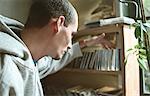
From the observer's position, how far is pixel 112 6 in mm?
2408

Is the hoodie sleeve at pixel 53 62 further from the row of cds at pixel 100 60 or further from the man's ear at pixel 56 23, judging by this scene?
the man's ear at pixel 56 23

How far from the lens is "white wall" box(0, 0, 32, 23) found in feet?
10.0

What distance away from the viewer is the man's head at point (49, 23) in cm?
132

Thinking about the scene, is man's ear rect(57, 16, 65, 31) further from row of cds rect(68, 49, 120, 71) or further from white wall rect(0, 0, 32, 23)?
white wall rect(0, 0, 32, 23)

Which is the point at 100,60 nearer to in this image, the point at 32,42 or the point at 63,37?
the point at 63,37

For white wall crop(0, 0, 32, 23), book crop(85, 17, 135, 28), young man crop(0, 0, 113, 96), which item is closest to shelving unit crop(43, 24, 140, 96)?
book crop(85, 17, 135, 28)

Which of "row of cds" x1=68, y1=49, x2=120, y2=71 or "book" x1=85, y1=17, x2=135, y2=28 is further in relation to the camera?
"row of cds" x1=68, y1=49, x2=120, y2=71

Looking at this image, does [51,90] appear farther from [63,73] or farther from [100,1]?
[100,1]

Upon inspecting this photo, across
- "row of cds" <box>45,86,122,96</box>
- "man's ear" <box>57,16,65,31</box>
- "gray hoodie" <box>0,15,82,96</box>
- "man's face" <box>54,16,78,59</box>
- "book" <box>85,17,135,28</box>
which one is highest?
"book" <box>85,17,135,28</box>

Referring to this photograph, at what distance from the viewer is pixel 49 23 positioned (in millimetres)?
1320

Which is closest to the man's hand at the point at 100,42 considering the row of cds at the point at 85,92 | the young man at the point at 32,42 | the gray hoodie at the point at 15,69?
the row of cds at the point at 85,92

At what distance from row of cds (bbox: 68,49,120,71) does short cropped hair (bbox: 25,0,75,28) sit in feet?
2.71

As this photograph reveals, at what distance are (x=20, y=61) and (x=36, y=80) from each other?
10 cm

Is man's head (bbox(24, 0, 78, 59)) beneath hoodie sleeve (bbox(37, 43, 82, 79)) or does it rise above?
above
